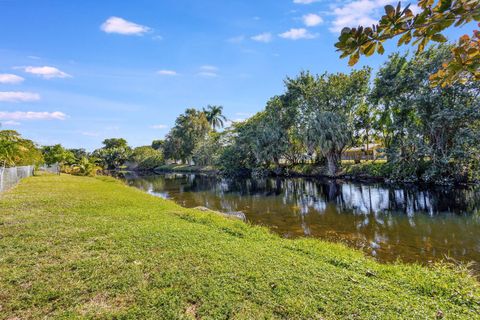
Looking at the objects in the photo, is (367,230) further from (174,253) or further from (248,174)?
(248,174)

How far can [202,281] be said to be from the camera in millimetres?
4438

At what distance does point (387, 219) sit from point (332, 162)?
2181 centimetres

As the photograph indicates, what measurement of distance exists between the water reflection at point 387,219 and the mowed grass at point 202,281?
133 inches

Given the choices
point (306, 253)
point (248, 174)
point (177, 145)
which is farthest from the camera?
point (177, 145)

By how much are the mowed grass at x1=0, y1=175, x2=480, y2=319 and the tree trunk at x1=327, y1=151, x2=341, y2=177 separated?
27835mm

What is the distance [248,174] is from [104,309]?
4138 centimetres

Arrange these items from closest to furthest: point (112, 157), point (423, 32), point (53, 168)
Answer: point (423, 32)
point (53, 168)
point (112, 157)

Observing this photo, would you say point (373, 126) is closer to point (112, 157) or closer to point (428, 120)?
point (428, 120)

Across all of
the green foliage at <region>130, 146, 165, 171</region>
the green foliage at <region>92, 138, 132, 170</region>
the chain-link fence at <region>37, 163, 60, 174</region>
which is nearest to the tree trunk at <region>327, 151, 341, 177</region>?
the chain-link fence at <region>37, 163, 60, 174</region>

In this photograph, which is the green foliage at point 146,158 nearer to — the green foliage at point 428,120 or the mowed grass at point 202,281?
the green foliage at point 428,120

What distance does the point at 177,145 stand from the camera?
6506 centimetres

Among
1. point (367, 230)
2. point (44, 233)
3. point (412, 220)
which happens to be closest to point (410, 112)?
point (412, 220)

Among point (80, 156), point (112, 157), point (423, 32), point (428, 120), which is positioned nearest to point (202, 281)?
point (423, 32)

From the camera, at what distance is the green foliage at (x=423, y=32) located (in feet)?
5.37
